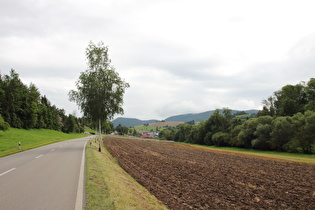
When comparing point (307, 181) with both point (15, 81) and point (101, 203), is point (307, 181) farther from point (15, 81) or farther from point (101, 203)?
point (15, 81)

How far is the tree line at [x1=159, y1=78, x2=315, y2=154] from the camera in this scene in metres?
38.9

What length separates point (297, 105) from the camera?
62.6 metres

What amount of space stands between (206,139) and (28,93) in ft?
208

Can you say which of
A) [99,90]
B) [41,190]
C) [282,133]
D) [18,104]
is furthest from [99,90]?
[18,104]

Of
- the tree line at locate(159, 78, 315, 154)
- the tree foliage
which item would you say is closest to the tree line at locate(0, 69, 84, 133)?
the tree foliage

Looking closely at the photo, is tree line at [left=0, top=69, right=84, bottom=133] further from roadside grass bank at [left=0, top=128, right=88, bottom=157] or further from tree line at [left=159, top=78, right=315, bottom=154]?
tree line at [left=159, top=78, right=315, bottom=154]

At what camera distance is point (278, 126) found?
143ft

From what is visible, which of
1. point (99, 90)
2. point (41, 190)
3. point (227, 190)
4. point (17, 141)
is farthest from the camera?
point (17, 141)

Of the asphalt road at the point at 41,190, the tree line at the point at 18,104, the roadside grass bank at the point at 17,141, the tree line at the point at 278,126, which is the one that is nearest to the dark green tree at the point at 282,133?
the tree line at the point at 278,126

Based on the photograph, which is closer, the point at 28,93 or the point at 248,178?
the point at 248,178

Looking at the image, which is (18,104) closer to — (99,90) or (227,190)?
→ (99,90)

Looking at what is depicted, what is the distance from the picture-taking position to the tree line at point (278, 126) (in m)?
38.9

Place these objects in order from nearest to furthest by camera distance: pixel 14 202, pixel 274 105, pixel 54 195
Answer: pixel 14 202 → pixel 54 195 → pixel 274 105

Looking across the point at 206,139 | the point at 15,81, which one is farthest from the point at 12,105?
the point at 206,139
